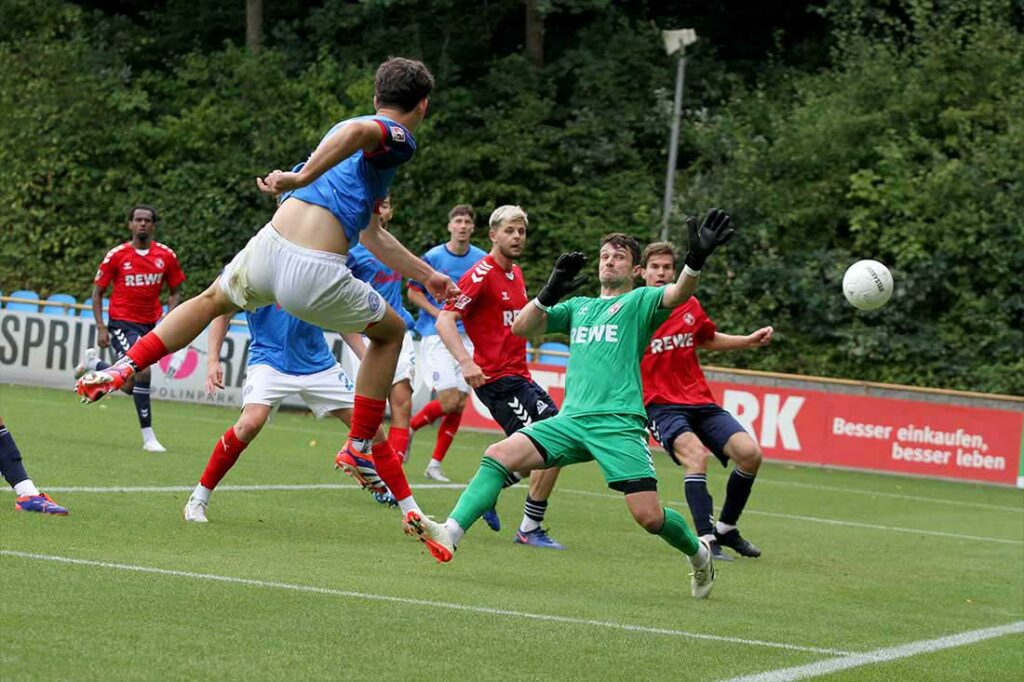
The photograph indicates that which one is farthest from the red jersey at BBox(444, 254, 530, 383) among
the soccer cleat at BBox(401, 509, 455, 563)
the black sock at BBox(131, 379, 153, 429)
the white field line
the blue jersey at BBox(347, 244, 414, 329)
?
the black sock at BBox(131, 379, 153, 429)

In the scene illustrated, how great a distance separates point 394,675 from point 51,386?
19240 mm

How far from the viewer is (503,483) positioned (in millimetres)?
7820

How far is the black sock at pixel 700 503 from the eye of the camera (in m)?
10.1

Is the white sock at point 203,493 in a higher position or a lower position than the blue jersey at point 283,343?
lower

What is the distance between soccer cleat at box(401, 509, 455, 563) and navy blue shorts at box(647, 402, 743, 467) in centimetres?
321

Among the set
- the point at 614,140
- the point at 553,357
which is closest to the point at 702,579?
the point at 553,357

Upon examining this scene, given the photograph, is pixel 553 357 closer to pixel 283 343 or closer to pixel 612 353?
pixel 283 343

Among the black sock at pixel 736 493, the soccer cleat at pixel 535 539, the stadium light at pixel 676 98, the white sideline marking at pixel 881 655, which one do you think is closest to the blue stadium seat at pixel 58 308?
the stadium light at pixel 676 98

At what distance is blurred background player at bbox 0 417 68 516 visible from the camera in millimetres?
8688

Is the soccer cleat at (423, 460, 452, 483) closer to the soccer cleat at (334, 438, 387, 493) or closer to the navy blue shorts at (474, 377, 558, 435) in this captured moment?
the navy blue shorts at (474, 377, 558, 435)

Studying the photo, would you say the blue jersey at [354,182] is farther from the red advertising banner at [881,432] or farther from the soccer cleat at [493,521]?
the red advertising banner at [881,432]

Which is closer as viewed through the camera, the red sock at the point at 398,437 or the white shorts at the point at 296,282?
the white shorts at the point at 296,282

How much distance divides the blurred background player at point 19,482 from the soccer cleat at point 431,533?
2587 mm

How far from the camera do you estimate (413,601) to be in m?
7.18
